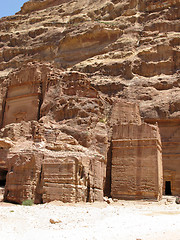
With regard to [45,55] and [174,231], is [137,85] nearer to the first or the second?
[45,55]

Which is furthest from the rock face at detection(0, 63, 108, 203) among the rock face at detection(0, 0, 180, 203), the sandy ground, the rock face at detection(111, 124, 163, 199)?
the sandy ground

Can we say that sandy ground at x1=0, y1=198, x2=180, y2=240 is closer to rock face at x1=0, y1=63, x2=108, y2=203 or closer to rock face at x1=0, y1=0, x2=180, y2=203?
rock face at x1=0, y1=63, x2=108, y2=203

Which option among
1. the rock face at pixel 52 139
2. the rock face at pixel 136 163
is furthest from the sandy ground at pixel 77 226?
the rock face at pixel 136 163

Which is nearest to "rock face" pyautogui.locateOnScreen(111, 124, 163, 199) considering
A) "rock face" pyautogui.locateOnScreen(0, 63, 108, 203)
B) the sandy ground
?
"rock face" pyautogui.locateOnScreen(0, 63, 108, 203)

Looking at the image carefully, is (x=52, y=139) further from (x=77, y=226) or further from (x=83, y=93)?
(x=77, y=226)

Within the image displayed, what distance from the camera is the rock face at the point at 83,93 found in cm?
1365

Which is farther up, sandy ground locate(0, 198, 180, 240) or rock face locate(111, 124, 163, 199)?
rock face locate(111, 124, 163, 199)

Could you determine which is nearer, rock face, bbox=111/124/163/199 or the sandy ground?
the sandy ground

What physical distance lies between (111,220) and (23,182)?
5.16 metres

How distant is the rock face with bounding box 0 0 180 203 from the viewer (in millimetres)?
13648

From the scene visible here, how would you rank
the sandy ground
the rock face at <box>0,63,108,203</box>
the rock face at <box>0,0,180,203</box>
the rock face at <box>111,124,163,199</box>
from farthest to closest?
1. the rock face at <box>111,124,163,199</box>
2. the rock face at <box>0,0,180,203</box>
3. the rock face at <box>0,63,108,203</box>
4. the sandy ground

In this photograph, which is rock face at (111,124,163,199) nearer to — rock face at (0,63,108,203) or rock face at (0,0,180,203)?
rock face at (0,0,180,203)

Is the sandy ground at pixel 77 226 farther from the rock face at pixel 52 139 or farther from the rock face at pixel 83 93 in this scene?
the rock face at pixel 83 93

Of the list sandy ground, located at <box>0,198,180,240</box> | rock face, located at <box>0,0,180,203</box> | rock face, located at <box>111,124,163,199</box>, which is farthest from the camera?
rock face, located at <box>111,124,163,199</box>
